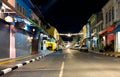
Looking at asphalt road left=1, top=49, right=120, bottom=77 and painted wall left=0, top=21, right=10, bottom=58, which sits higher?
painted wall left=0, top=21, right=10, bottom=58

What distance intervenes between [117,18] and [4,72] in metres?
37.6

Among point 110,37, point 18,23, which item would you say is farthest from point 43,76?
point 110,37

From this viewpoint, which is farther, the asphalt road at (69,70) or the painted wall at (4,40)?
the painted wall at (4,40)

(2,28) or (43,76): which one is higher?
(2,28)

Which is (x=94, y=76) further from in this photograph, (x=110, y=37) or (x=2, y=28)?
(x=110, y=37)

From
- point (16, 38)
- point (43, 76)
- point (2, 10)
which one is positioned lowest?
point (43, 76)

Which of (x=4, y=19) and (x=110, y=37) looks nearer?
(x=4, y=19)

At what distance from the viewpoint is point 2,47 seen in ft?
83.2

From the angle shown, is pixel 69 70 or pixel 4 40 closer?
pixel 69 70

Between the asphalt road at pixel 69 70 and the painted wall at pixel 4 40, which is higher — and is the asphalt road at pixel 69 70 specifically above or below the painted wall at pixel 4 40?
below

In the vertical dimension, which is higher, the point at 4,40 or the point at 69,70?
the point at 4,40

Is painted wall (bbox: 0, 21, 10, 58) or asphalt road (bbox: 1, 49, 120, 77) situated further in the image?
painted wall (bbox: 0, 21, 10, 58)

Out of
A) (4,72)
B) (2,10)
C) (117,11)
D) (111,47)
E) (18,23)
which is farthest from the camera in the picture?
(111,47)

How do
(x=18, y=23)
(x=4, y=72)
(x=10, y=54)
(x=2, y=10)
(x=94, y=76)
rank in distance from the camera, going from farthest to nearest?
(x=18, y=23) < (x=10, y=54) < (x=2, y=10) < (x=4, y=72) < (x=94, y=76)
